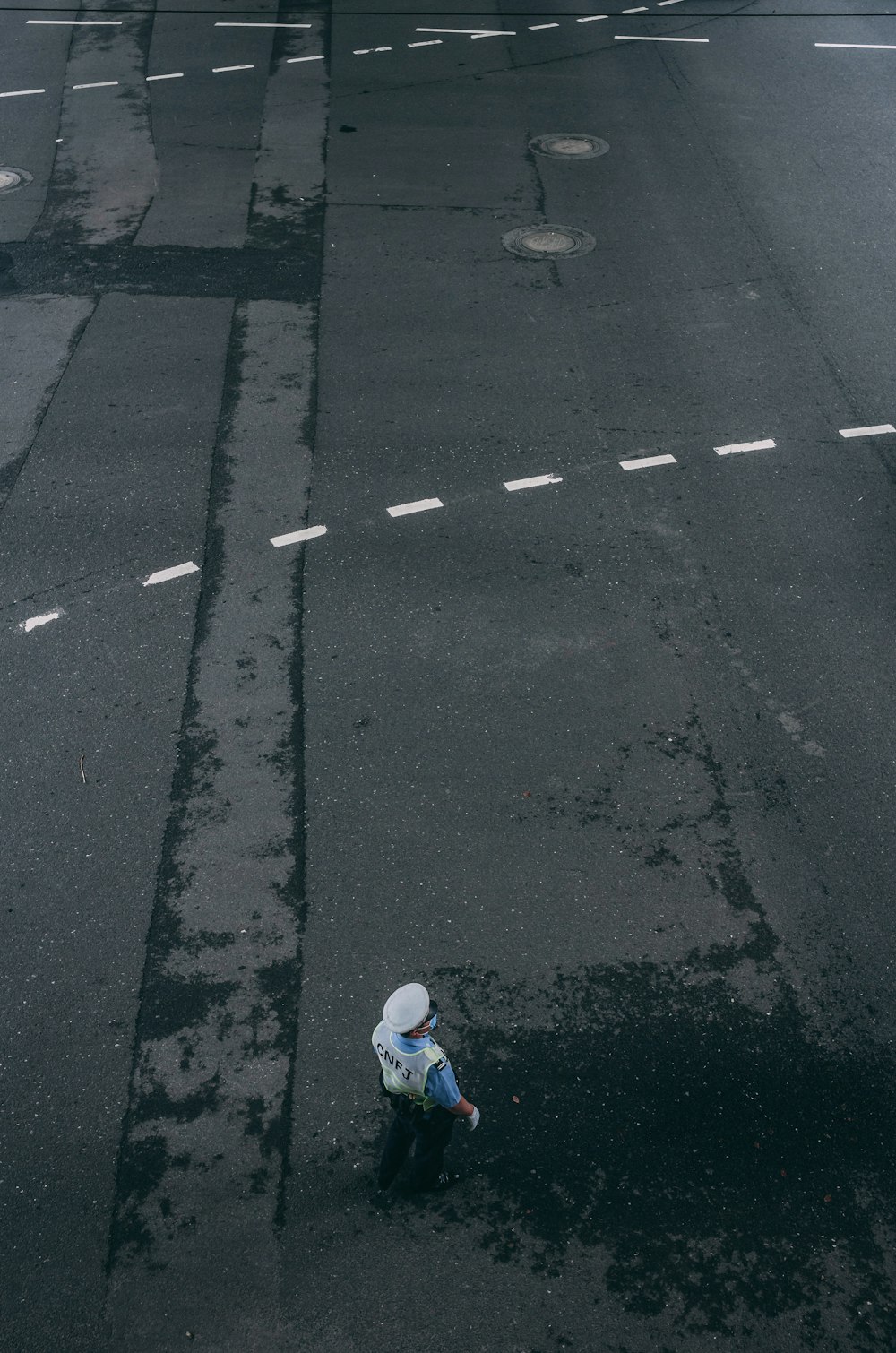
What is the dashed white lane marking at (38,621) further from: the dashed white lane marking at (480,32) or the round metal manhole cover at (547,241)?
the dashed white lane marking at (480,32)

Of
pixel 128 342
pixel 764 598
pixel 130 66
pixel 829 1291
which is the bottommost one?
pixel 829 1291

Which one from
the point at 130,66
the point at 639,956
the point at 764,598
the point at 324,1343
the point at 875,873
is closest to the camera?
the point at 324,1343

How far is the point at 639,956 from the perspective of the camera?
7.03m

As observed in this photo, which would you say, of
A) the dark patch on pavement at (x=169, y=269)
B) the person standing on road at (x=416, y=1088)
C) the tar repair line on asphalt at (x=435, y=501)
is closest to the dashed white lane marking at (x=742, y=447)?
the tar repair line on asphalt at (x=435, y=501)

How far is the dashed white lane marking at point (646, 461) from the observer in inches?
428

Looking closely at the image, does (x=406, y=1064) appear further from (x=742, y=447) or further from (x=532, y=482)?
(x=742, y=447)

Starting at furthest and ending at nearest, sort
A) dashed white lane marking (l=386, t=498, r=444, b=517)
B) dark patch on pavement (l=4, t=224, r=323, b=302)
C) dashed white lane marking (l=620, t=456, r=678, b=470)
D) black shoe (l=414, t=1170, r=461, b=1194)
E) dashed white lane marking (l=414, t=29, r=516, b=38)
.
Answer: dashed white lane marking (l=414, t=29, r=516, b=38) < dark patch on pavement (l=4, t=224, r=323, b=302) < dashed white lane marking (l=620, t=456, r=678, b=470) < dashed white lane marking (l=386, t=498, r=444, b=517) < black shoe (l=414, t=1170, r=461, b=1194)

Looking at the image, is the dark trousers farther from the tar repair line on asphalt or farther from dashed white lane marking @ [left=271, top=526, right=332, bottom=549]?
dashed white lane marking @ [left=271, top=526, right=332, bottom=549]

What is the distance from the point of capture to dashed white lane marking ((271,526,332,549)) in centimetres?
1005

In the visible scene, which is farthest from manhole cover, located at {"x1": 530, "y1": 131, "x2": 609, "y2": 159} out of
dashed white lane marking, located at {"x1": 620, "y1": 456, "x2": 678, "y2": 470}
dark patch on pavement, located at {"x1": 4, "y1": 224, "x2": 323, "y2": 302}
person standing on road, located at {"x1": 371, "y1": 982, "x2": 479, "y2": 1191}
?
person standing on road, located at {"x1": 371, "y1": 982, "x2": 479, "y2": 1191}

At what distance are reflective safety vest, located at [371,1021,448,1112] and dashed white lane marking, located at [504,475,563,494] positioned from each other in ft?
20.3

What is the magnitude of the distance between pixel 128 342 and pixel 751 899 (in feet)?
29.5

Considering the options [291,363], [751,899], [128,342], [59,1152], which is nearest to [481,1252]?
[59,1152]

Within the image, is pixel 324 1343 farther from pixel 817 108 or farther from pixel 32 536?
pixel 817 108
